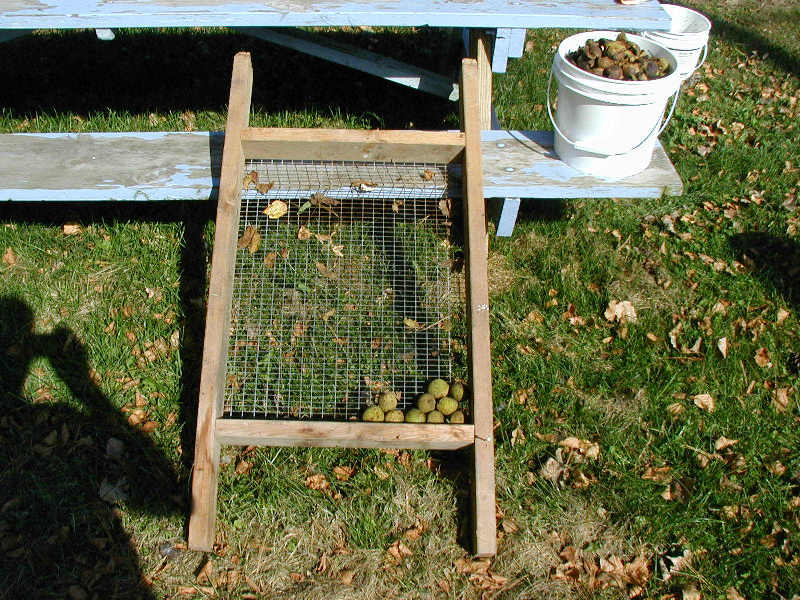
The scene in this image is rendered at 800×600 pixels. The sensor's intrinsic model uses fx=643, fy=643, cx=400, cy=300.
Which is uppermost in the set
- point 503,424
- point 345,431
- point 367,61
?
point 367,61

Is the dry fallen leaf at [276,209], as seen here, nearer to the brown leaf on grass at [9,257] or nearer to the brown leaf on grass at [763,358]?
the brown leaf on grass at [9,257]

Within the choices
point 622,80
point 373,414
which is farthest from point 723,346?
point 373,414

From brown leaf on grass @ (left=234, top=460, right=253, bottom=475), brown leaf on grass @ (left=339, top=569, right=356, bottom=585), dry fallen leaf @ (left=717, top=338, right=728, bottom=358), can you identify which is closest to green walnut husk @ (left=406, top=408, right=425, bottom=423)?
brown leaf on grass @ (left=339, top=569, right=356, bottom=585)

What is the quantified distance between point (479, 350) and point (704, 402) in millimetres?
1300

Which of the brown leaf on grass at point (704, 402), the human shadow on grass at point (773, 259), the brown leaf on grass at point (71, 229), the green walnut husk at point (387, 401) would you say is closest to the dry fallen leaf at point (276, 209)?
the green walnut husk at point (387, 401)

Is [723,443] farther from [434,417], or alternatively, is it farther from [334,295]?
[334,295]

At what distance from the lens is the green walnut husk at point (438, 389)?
2.89 metres

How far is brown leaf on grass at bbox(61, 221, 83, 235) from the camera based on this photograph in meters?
3.90

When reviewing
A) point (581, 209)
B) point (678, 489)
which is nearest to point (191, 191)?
point (581, 209)

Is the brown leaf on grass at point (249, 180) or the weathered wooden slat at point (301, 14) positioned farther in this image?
the brown leaf on grass at point (249, 180)

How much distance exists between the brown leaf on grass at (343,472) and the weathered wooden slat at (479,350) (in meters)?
0.60

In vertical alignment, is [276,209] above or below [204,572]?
above

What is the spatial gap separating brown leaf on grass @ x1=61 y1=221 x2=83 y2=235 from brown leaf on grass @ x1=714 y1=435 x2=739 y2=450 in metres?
3.70

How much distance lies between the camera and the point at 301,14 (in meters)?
3.11
